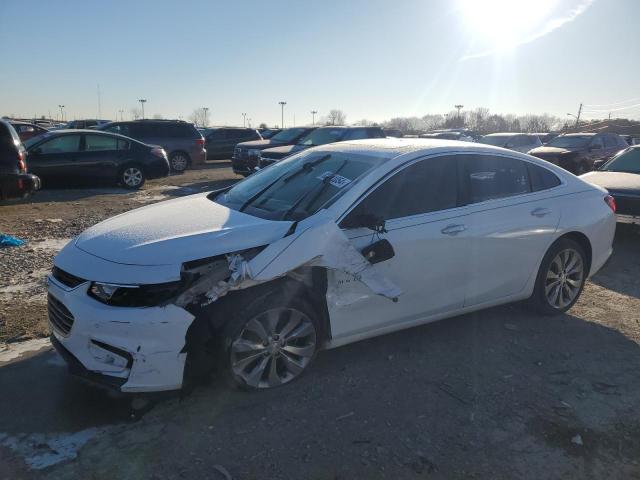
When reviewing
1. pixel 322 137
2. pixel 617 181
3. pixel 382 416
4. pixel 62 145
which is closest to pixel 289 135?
pixel 322 137

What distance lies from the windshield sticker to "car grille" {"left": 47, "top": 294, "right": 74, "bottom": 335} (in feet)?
6.63

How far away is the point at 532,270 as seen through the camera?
458 cm

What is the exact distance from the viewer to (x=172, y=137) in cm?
1823

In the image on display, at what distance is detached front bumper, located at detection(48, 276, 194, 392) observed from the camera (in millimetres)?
3020

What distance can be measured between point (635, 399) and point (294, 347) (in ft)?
7.88

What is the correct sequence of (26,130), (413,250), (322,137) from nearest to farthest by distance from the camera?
(413,250), (322,137), (26,130)

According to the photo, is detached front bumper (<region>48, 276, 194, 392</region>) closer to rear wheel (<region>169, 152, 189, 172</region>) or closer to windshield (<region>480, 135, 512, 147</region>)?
rear wheel (<region>169, 152, 189, 172</region>)

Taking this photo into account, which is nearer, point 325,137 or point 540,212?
point 540,212

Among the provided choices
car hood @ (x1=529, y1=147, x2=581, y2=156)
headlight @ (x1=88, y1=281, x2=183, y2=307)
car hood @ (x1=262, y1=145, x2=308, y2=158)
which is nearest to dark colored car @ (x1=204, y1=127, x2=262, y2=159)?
car hood @ (x1=262, y1=145, x2=308, y2=158)

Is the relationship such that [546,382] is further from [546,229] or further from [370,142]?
[370,142]

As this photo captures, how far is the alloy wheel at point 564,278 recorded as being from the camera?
4773 mm

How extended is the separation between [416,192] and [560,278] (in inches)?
→ 74.9

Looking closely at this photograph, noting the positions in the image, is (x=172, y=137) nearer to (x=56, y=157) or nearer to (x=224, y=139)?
(x=224, y=139)

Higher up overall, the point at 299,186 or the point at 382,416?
the point at 299,186
